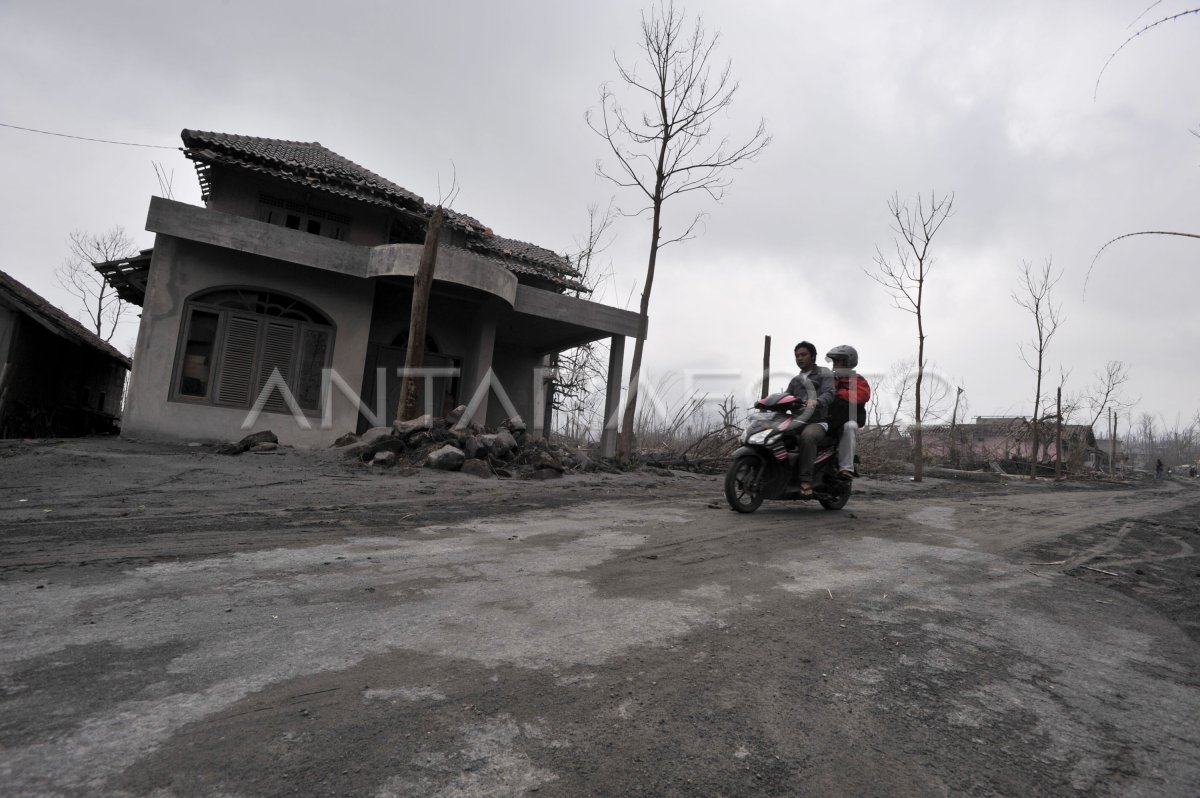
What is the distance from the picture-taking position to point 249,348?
40.9 ft

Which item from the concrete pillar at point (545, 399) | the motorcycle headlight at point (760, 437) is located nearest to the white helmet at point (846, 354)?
the motorcycle headlight at point (760, 437)

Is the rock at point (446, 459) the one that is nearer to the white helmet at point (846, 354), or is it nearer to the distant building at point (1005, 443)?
the white helmet at point (846, 354)

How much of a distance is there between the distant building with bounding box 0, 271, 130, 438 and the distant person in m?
16.2

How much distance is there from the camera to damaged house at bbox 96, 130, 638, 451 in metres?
11.6

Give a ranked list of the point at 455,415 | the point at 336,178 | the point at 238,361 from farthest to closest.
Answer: the point at 336,178 → the point at 238,361 → the point at 455,415

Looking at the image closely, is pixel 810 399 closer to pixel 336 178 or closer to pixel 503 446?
pixel 503 446

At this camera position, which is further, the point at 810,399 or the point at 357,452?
the point at 357,452

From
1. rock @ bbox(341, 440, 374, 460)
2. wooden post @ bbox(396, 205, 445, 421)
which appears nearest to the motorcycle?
rock @ bbox(341, 440, 374, 460)

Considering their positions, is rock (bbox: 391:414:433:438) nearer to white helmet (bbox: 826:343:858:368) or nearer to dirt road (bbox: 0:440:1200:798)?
dirt road (bbox: 0:440:1200:798)

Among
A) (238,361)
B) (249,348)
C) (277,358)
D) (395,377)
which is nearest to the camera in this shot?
(238,361)

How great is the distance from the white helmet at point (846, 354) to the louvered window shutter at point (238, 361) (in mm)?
10878

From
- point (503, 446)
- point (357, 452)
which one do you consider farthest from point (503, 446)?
point (357, 452)

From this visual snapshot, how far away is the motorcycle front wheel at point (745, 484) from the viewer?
6.60 meters

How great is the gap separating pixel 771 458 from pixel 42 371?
1787 cm
